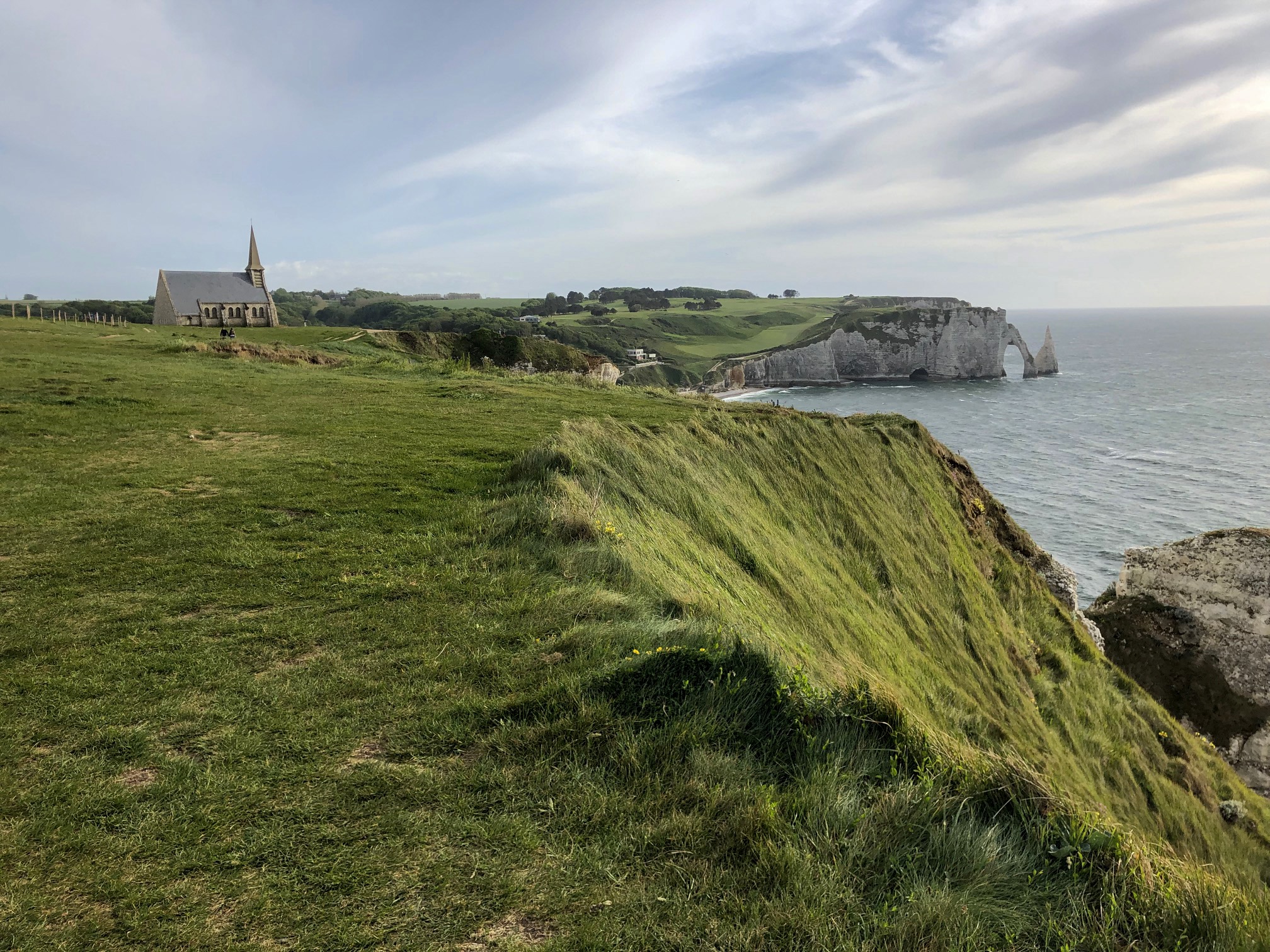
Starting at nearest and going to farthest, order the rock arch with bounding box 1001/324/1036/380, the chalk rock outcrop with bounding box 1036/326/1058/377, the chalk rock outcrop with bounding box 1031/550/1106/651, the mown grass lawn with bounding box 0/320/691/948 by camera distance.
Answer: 1. the mown grass lawn with bounding box 0/320/691/948
2. the chalk rock outcrop with bounding box 1031/550/1106/651
3. the rock arch with bounding box 1001/324/1036/380
4. the chalk rock outcrop with bounding box 1036/326/1058/377

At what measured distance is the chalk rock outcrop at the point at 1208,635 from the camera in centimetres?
2081

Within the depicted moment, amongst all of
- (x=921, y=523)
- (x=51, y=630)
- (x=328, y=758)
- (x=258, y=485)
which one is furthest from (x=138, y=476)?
(x=921, y=523)

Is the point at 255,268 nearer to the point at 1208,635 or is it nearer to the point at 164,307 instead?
the point at 164,307

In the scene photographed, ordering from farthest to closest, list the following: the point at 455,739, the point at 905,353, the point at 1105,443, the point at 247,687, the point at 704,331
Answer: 1. the point at 704,331
2. the point at 905,353
3. the point at 1105,443
4. the point at 247,687
5. the point at 455,739

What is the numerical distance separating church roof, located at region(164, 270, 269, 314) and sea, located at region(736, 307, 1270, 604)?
6170cm

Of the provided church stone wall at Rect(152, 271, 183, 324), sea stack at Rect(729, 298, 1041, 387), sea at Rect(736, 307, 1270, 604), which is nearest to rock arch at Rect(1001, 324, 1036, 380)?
sea stack at Rect(729, 298, 1041, 387)

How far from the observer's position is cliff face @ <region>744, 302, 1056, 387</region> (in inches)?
4744

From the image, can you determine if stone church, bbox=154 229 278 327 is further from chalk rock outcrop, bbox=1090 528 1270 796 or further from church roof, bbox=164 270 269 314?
chalk rock outcrop, bbox=1090 528 1270 796

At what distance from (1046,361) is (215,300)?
443 feet

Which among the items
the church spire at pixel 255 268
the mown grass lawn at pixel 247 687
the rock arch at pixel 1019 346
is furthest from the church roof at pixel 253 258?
→ the rock arch at pixel 1019 346

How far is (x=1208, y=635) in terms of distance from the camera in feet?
72.9

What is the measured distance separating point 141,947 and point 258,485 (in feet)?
24.9

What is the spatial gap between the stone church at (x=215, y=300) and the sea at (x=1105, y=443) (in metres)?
60.9

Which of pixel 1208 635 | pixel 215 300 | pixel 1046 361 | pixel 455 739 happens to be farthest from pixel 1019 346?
pixel 455 739
